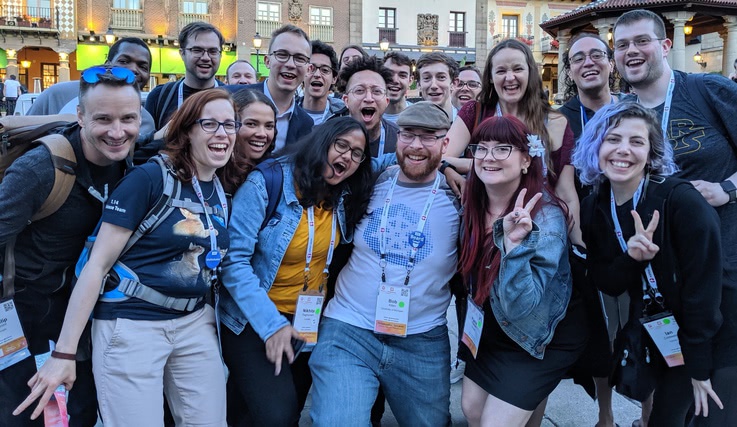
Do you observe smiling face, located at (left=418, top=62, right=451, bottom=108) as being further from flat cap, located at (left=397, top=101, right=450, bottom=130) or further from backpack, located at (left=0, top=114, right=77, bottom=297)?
backpack, located at (left=0, top=114, right=77, bottom=297)

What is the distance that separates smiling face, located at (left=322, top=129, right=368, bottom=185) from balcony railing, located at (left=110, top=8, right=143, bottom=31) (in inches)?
1168

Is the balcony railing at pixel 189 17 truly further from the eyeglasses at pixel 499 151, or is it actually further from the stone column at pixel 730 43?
the eyeglasses at pixel 499 151

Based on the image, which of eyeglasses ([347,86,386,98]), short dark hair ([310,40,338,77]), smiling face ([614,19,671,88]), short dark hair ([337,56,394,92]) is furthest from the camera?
short dark hair ([310,40,338,77])

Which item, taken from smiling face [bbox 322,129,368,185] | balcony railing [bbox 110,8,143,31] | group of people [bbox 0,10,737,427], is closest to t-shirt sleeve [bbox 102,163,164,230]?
group of people [bbox 0,10,737,427]

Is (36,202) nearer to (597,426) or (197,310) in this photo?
(197,310)

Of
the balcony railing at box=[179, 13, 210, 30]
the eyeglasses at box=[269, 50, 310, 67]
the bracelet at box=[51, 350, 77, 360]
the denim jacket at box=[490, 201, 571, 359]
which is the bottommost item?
the bracelet at box=[51, 350, 77, 360]

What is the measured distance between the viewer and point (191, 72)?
173 inches

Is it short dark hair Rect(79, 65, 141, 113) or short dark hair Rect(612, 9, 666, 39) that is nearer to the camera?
short dark hair Rect(79, 65, 141, 113)

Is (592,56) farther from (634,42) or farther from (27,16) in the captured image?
(27,16)

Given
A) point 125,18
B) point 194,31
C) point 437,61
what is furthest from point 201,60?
point 125,18

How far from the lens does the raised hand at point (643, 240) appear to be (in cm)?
245

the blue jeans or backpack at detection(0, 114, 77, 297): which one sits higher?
backpack at detection(0, 114, 77, 297)

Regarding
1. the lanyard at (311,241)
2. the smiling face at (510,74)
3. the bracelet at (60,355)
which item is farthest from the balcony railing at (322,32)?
the bracelet at (60,355)

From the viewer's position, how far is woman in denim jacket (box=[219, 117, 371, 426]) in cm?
275
